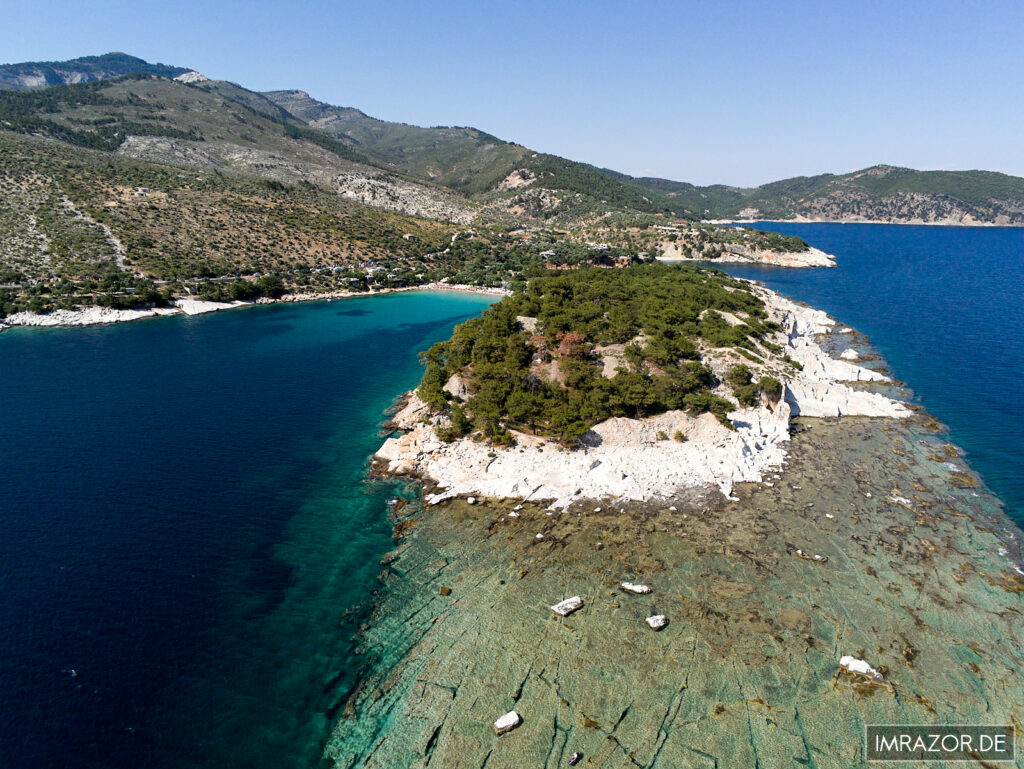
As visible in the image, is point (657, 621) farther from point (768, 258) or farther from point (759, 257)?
point (759, 257)

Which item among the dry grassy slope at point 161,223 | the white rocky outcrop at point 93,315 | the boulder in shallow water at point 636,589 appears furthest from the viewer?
the dry grassy slope at point 161,223

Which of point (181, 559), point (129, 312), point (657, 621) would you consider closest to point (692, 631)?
point (657, 621)

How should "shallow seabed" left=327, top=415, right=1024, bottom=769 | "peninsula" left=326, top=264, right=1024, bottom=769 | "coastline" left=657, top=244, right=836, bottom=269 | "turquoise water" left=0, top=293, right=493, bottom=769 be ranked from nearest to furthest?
1. "shallow seabed" left=327, top=415, right=1024, bottom=769
2. "turquoise water" left=0, top=293, right=493, bottom=769
3. "peninsula" left=326, top=264, right=1024, bottom=769
4. "coastline" left=657, top=244, right=836, bottom=269

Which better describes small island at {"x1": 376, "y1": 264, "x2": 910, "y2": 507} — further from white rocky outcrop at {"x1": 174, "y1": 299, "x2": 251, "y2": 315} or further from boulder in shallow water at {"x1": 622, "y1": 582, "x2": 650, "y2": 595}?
white rocky outcrop at {"x1": 174, "y1": 299, "x2": 251, "y2": 315}

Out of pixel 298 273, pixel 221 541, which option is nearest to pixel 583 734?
pixel 221 541

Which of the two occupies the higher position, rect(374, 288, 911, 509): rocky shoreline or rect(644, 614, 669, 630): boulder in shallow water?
rect(374, 288, 911, 509): rocky shoreline

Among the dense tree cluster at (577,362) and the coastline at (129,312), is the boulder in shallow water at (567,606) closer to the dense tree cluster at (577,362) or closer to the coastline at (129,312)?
the dense tree cluster at (577,362)

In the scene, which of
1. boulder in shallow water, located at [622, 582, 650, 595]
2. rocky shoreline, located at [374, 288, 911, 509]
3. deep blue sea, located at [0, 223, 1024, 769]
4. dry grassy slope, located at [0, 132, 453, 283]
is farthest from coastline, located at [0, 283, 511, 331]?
boulder in shallow water, located at [622, 582, 650, 595]

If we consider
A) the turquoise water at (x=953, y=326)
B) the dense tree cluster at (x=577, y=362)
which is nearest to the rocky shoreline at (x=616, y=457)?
the dense tree cluster at (x=577, y=362)
